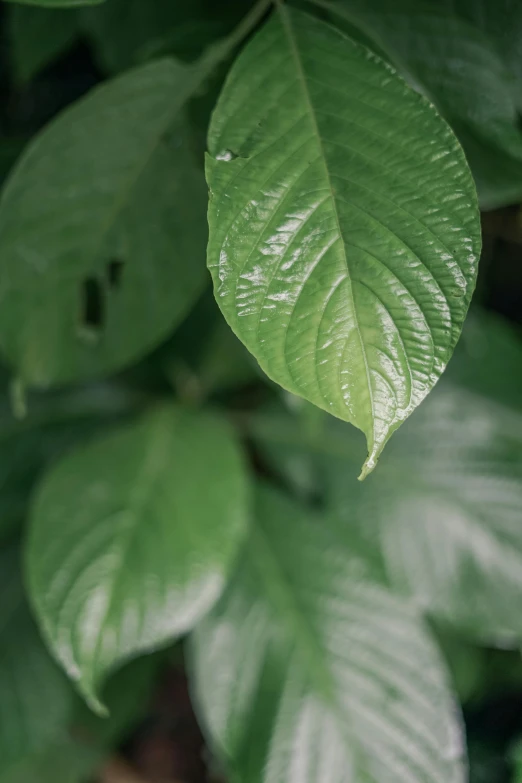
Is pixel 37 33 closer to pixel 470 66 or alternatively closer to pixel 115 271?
pixel 115 271

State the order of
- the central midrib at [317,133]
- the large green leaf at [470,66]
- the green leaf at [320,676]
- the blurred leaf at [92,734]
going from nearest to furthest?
the central midrib at [317,133]
the large green leaf at [470,66]
the green leaf at [320,676]
the blurred leaf at [92,734]

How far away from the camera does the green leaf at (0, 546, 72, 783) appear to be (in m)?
0.88

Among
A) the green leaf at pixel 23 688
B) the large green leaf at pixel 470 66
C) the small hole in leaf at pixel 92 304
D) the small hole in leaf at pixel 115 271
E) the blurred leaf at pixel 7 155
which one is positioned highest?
the large green leaf at pixel 470 66

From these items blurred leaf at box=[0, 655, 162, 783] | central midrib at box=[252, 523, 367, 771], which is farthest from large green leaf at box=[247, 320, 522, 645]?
blurred leaf at box=[0, 655, 162, 783]

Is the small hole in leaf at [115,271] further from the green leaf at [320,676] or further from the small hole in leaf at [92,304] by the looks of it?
the green leaf at [320,676]

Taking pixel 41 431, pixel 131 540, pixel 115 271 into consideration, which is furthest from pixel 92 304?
pixel 41 431

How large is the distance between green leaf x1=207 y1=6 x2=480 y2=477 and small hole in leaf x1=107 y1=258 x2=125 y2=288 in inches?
9.7

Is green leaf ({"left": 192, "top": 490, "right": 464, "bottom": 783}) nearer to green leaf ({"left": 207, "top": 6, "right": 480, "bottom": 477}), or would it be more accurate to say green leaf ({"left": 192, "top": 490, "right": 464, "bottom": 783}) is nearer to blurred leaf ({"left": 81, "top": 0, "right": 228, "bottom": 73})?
green leaf ({"left": 207, "top": 6, "right": 480, "bottom": 477})

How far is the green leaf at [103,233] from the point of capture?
512 millimetres

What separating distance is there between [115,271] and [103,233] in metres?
0.06

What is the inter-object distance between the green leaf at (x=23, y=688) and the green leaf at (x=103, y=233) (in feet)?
1.57

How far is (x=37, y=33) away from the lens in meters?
0.76

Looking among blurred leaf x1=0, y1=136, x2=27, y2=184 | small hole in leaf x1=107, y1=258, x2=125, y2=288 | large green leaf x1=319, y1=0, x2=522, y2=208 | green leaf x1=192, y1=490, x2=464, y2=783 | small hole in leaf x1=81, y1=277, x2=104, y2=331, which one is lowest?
green leaf x1=192, y1=490, x2=464, y2=783

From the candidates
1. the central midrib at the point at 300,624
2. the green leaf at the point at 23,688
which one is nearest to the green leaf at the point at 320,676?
the central midrib at the point at 300,624
